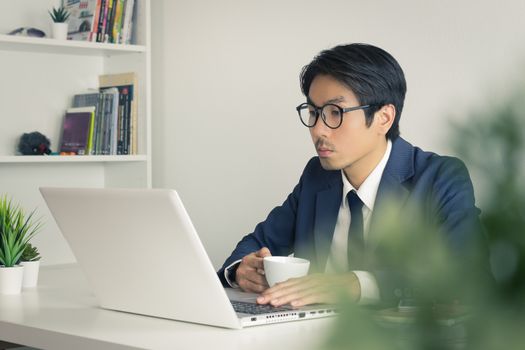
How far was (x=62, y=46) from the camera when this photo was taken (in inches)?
139

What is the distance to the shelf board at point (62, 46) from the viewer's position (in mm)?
3348

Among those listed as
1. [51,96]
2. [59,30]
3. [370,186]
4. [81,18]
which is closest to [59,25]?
[59,30]

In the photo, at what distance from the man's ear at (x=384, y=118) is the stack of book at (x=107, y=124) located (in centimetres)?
162

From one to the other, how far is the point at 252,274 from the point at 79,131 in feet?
6.23

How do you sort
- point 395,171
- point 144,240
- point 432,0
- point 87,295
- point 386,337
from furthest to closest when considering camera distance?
1. point 432,0
2. point 395,171
3. point 87,295
4. point 144,240
5. point 386,337

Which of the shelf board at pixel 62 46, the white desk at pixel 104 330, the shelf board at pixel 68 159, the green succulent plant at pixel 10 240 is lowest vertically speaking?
the white desk at pixel 104 330

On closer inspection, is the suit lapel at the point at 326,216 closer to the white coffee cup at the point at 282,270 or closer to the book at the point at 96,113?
the white coffee cup at the point at 282,270

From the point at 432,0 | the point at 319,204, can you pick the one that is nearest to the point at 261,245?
the point at 319,204

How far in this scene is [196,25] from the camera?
377cm

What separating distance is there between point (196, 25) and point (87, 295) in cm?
203

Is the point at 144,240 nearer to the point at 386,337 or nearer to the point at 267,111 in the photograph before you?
the point at 386,337

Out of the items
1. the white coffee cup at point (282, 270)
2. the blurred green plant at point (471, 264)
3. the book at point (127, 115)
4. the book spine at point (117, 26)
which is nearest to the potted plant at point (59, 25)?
the book spine at point (117, 26)

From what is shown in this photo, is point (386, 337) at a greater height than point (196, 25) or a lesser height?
lesser

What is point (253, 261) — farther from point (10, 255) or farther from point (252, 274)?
point (10, 255)
